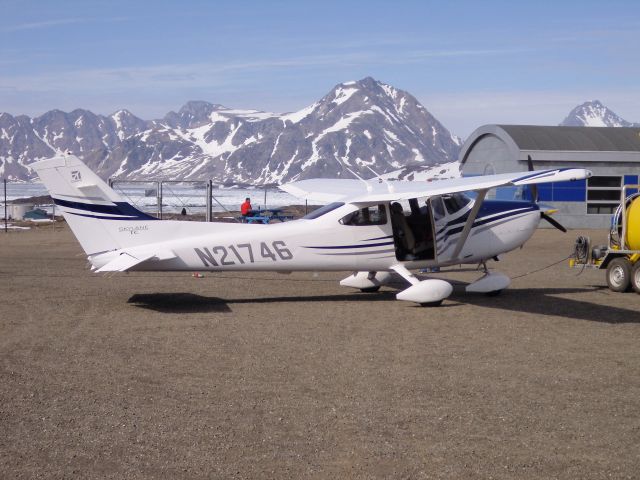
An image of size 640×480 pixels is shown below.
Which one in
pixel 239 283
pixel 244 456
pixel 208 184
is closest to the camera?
pixel 244 456

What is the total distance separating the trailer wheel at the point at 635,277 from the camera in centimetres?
1539

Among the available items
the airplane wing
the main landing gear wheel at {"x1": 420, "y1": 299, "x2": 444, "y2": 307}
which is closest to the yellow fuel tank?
the airplane wing

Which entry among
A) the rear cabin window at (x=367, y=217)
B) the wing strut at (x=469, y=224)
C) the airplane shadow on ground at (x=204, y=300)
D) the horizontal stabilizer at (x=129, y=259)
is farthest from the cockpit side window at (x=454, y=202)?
the horizontal stabilizer at (x=129, y=259)

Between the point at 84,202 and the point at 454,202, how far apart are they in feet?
21.0

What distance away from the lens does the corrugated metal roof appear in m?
38.9

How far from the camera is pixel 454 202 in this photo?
47.5 feet

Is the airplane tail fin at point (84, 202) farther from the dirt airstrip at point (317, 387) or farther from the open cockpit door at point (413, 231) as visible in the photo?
the open cockpit door at point (413, 231)

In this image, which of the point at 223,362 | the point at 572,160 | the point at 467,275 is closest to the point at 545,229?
the point at 572,160

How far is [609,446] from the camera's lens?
20.2 ft

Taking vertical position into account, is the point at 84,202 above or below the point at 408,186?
below

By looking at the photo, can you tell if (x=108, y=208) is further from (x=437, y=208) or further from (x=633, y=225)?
(x=633, y=225)

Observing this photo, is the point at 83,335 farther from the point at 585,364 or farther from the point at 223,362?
the point at 585,364

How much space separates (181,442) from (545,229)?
32.1 meters

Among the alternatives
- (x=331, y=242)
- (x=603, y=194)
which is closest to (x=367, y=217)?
(x=331, y=242)
